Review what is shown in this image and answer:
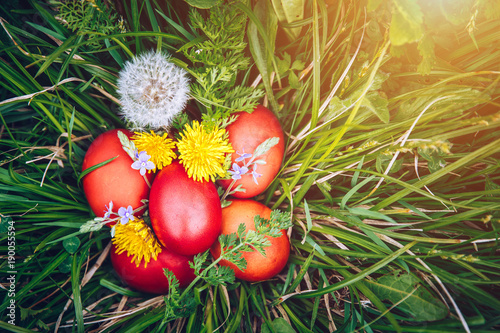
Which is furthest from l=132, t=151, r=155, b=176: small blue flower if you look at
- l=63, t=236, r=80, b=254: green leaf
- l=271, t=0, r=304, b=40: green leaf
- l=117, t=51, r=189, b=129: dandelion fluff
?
l=271, t=0, r=304, b=40: green leaf

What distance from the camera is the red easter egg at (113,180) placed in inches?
37.3

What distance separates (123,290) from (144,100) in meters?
0.83

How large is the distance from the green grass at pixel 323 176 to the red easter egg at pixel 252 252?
3.9 inches

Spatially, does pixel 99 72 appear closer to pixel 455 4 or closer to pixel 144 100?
pixel 144 100

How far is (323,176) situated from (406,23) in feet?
2.20

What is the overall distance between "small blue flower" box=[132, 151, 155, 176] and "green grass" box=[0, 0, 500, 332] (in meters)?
0.36

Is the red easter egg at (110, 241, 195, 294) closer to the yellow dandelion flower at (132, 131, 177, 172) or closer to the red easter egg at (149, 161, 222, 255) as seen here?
the red easter egg at (149, 161, 222, 255)

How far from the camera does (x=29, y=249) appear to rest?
1.15m

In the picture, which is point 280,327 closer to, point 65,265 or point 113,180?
point 113,180

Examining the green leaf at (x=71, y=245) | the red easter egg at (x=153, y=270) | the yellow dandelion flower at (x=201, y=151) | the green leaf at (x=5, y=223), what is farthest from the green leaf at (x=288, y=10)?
the green leaf at (x=5, y=223)

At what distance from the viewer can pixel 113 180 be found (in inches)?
37.3

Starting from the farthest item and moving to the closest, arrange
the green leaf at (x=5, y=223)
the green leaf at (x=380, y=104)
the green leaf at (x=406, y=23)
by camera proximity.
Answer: the green leaf at (x=5, y=223)
the green leaf at (x=380, y=104)
the green leaf at (x=406, y=23)

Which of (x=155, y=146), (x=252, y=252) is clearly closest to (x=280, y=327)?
(x=252, y=252)

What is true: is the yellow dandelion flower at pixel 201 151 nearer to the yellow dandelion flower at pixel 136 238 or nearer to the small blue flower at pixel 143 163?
the small blue flower at pixel 143 163
